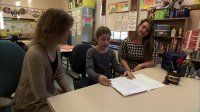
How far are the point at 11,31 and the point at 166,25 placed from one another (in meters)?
5.38

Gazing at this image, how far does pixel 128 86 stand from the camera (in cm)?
116

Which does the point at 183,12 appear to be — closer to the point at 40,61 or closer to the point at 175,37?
the point at 175,37

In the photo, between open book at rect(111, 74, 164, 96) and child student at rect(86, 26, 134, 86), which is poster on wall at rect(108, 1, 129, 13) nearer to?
child student at rect(86, 26, 134, 86)

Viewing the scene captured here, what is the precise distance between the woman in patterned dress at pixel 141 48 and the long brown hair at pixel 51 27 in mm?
1045

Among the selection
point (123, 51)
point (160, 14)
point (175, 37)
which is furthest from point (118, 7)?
point (123, 51)

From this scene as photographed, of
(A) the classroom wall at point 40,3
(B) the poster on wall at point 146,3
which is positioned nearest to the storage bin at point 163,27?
(B) the poster on wall at point 146,3

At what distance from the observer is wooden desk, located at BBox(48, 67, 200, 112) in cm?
87

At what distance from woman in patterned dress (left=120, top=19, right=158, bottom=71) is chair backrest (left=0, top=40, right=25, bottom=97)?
1174mm

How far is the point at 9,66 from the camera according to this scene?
1.18 metres

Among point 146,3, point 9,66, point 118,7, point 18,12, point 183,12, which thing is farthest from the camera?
point 18,12

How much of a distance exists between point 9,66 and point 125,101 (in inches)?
35.5

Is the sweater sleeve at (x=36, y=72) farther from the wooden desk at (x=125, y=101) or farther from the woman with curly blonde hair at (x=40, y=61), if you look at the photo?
the wooden desk at (x=125, y=101)

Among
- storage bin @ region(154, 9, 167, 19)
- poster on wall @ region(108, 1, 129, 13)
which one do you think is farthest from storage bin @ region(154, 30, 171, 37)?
poster on wall @ region(108, 1, 129, 13)

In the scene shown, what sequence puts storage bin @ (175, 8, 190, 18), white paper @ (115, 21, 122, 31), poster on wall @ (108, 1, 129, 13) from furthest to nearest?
white paper @ (115, 21, 122, 31) < poster on wall @ (108, 1, 129, 13) < storage bin @ (175, 8, 190, 18)
